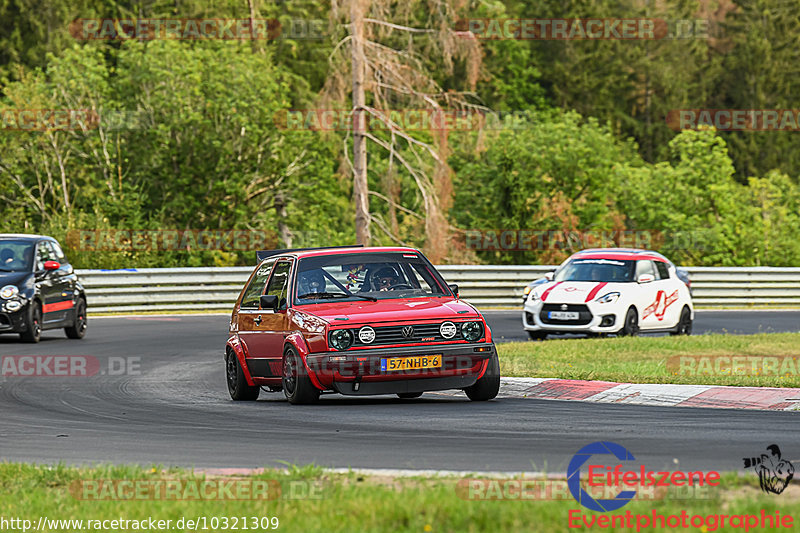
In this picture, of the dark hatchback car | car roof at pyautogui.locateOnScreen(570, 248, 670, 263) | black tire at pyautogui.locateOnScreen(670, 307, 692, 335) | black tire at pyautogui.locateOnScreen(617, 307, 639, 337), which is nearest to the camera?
the dark hatchback car

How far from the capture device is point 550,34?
70125 mm

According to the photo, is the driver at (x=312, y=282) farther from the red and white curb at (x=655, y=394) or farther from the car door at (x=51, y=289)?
the car door at (x=51, y=289)

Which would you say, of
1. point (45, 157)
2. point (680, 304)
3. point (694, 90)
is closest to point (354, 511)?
point (680, 304)

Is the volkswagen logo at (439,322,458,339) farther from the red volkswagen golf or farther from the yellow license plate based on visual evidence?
the yellow license plate

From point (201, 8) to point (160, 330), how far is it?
34006 mm

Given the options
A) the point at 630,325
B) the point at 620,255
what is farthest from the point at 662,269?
the point at 630,325

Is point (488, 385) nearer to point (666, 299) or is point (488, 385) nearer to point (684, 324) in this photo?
point (666, 299)

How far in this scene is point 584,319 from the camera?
70.7 ft

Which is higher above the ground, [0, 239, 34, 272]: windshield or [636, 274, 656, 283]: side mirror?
[0, 239, 34, 272]: windshield

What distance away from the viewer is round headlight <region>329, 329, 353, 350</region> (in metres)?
11.9

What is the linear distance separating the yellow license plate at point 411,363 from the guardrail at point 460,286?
18.2 metres

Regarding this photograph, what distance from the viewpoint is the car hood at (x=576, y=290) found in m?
21.7

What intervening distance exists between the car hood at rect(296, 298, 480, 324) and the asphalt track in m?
0.86

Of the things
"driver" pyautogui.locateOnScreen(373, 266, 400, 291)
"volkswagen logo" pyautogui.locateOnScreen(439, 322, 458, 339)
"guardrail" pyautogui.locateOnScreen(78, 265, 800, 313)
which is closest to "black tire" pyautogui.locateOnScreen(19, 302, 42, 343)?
"guardrail" pyautogui.locateOnScreen(78, 265, 800, 313)
